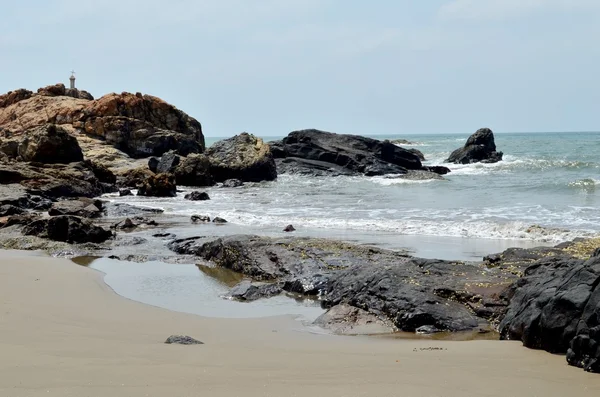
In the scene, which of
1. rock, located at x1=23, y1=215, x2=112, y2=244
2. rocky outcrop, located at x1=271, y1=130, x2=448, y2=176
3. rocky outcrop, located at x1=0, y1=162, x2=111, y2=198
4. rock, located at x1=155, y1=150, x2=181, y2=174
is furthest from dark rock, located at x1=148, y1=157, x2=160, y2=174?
rock, located at x1=23, y1=215, x2=112, y2=244

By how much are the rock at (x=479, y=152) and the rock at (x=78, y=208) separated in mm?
42153

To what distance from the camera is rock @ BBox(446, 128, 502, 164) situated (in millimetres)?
55750

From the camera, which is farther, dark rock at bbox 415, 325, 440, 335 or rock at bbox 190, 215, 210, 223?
rock at bbox 190, 215, 210, 223

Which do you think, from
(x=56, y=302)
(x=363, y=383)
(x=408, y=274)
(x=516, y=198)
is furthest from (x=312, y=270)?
(x=516, y=198)

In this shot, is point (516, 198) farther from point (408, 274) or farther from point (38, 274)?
point (38, 274)

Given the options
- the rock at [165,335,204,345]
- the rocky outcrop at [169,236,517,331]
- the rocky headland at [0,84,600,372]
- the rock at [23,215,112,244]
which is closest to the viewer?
the rocky headland at [0,84,600,372]

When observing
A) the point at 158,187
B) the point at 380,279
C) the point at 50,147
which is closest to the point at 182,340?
the point at 380,279

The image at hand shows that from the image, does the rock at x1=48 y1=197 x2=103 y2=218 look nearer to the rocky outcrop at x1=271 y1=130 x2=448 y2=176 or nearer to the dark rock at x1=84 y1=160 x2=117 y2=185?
the dark rock at x1=84 y1=160 x2=117 y2=185

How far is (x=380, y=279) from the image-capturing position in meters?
7.96

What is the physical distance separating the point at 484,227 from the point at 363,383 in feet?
42.6

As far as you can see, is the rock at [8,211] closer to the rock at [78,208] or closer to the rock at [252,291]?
the rock at [78,208]

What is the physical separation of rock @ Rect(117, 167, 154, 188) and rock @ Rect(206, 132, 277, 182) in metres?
4.39

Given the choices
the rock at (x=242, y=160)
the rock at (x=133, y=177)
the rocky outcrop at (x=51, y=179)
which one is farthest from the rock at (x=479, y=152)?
the rocky outcrop at (x=51, y=179)

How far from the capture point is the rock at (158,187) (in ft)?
95.9
